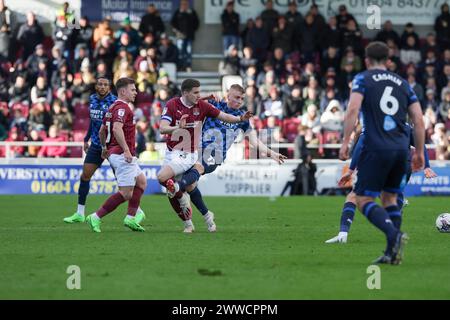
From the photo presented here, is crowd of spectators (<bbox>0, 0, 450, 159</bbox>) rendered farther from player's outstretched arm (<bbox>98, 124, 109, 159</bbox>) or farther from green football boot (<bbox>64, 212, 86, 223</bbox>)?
player's outstretched arm (<bbox>98, 124, 109, 159</bbox>)

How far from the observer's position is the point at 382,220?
11.2 m

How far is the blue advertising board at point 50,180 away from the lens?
92.7ft

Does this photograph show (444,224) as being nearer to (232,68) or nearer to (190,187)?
(190,187)

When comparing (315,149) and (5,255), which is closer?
(5,255)

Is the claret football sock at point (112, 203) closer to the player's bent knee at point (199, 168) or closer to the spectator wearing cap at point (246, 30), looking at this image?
the player's bent knee at point (199, 168)

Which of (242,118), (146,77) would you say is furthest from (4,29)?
(242,118)

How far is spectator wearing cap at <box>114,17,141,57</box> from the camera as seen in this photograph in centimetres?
3152

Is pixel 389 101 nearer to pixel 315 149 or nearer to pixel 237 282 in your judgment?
pixel 237 282

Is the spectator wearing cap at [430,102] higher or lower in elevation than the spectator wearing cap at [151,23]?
lower

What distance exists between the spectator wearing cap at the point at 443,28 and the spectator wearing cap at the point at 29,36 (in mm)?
11858

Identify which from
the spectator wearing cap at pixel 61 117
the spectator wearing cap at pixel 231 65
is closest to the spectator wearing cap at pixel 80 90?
the spectator wearing cap at pixel 61 117

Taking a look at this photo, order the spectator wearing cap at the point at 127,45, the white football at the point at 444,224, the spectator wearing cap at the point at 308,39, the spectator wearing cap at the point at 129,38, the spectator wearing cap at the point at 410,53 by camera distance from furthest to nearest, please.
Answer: the spectator wearing cap at the point at 410,53 → the spectator wearing cap at the point at 308,39 → the spectator wearing cap at the point at 129,38 → the spectator wearing cap at the point at 127,45 → the white football at the point at 444,224

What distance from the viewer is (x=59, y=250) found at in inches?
516

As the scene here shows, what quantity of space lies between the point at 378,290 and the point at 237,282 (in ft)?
4.31
